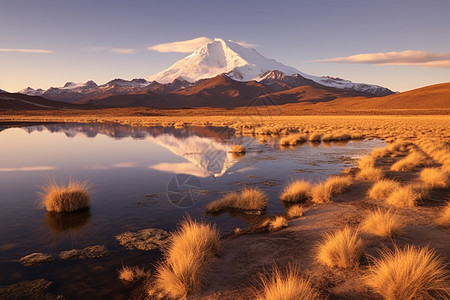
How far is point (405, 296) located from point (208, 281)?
9.91ft

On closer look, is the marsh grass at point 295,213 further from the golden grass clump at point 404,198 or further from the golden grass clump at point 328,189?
the golden grass clump at point 404,198

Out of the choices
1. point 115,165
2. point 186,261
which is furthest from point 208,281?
point 115,165

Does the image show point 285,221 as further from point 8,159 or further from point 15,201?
point 8,159

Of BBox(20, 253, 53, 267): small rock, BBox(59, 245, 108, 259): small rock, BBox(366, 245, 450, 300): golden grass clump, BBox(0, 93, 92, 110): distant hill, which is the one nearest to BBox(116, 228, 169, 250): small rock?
BBox(59, 245, 108, 259): small rock

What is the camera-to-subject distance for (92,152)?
21.2 meters

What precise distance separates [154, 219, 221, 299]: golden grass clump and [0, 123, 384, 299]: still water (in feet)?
2.65

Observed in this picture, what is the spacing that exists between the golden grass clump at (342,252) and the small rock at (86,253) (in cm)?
466

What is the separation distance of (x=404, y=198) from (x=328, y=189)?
227 centimetres

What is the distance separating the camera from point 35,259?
236 inches

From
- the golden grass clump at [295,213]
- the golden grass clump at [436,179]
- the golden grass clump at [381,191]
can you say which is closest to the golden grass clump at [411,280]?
the golden grass clump at [295,213]

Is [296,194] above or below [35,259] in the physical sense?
above

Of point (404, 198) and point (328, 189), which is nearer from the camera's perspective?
point (404, 198)

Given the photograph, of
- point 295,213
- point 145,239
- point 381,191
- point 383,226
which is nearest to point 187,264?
point 145,239

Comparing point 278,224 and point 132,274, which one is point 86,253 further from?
point 278,224
